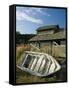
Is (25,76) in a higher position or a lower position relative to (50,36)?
lower

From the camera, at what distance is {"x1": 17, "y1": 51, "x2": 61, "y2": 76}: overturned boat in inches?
65.0

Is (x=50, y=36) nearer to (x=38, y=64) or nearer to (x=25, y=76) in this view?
(x=38, y=64)

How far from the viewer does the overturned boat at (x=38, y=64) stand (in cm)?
165

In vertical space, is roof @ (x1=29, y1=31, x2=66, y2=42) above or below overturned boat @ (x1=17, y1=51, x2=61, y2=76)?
above

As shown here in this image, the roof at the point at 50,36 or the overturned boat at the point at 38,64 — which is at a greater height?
the roof at the point at 50,36

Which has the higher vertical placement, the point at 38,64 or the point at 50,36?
the point at 50,36

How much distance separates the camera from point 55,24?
5.64 feet

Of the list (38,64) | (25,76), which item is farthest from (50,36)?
(25,76)

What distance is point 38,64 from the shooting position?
66.1 inches

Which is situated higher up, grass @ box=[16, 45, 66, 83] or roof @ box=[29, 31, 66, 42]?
roof @ box=[29, 31, 66, 42]
